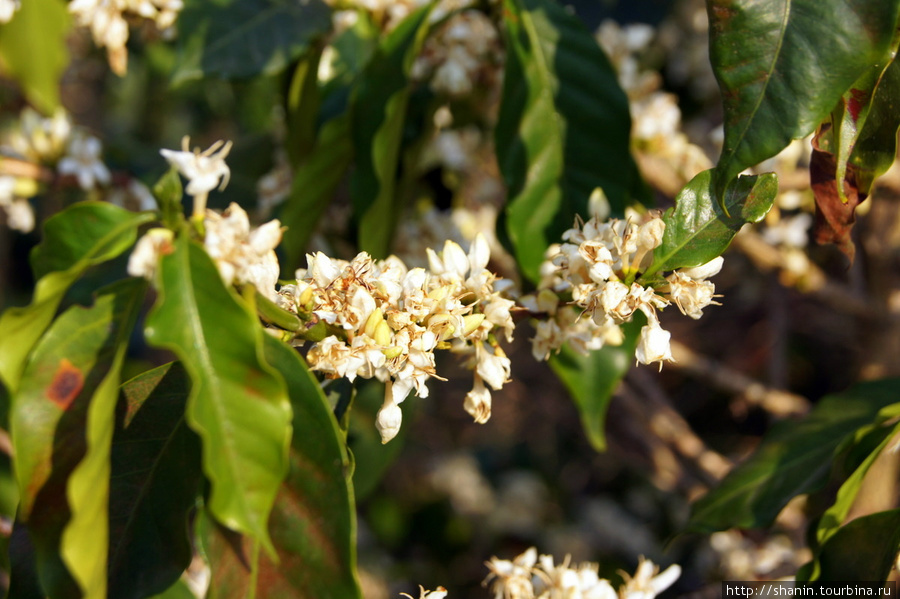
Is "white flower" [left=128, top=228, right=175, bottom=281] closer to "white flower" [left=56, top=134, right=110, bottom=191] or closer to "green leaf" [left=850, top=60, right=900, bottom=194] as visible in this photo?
"green leaf" [left=850, top=60, right=900, bottom=194]

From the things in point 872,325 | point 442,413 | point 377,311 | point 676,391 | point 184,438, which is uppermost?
point 377,311

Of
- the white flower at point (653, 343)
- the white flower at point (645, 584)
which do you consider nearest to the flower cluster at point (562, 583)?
the white flower at point (645, 584)

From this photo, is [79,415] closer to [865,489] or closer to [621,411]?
[865,489]

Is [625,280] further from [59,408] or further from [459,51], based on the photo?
[459,51]

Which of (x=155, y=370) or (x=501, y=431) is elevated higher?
(x=155, y=370)

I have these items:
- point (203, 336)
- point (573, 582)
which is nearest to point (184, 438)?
point (203, 336)

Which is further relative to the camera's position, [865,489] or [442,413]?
[442,413]

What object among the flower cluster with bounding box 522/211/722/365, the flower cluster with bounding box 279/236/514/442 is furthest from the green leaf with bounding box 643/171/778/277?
the flower cluster with bounding box 279/236/514/442

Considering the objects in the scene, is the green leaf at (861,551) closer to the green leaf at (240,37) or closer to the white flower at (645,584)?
the white flower at (645,584)

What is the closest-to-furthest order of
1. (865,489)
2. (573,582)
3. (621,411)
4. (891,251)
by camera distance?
(573,582)
(865,489)
(891,251)
(621,411)
